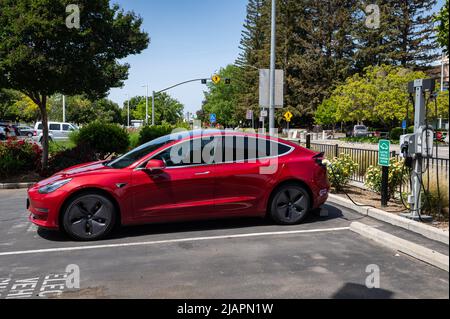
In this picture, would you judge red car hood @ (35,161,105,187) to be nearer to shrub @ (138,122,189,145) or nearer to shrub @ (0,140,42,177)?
shrub @ (0,140,42,177)

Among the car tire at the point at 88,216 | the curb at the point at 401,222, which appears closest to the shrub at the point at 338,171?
the curb at the point at 401,222

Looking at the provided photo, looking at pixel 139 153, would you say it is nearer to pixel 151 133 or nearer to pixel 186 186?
pixel 186 186

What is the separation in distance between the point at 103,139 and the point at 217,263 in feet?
37.2

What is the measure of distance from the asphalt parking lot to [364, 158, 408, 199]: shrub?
1683 mm

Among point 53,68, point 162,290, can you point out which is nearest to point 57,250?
point 162,290

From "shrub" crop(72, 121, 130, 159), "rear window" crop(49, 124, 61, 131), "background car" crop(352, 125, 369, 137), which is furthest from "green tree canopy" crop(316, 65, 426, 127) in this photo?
"shrub" crop(72, 121, 130, 159)

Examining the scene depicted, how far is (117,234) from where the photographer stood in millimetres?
6574

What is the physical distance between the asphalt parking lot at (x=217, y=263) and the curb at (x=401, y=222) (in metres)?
0.24

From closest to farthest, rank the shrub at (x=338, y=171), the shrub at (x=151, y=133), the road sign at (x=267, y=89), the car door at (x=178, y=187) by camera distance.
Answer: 1. the car door at (x=178, y=187)
2. the shrub at (x=338, y=171)
3. the road sign at (x=267, y=89)
4. the shrub at (x=151, y=133)

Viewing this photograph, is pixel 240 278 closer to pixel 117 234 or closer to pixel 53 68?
pixel 117 234

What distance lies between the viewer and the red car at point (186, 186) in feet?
20.2

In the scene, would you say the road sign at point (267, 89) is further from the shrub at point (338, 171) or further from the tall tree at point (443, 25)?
the tall tree at point (443, 25)

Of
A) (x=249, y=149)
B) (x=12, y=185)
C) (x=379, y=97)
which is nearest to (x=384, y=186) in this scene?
(x=249, y=149)

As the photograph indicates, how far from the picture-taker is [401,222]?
6738mm
